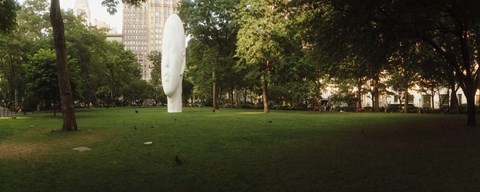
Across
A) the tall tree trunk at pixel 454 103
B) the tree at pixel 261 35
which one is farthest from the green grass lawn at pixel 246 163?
the tall tree trunk at pixel 454 103

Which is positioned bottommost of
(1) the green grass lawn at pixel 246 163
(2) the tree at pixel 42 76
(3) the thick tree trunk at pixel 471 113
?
(1) the green grass lawn at pixel 246 163

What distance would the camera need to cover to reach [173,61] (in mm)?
37094

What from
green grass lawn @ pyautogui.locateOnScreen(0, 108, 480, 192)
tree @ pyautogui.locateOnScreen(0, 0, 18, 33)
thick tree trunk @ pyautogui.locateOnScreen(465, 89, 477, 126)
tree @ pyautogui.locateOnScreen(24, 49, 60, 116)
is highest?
tree @ pyautogui.locateOnScreen(0, 0, 18, 33)

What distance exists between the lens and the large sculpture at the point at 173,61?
3703 centimetres

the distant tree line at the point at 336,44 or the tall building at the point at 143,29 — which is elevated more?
the tall building at the point at 143,29

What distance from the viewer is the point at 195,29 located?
45.7 metres

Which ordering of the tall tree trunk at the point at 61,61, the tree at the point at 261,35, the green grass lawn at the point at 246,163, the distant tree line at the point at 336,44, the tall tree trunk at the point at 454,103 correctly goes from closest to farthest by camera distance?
1. the green grass lawn at the point at 246,163
2. the distant tree line at the point at 336,44
3. the tall tree trunk at the point at 61,61
4. the tree at the point at 261,35
5. the tall tree trunk at the point at 454,103

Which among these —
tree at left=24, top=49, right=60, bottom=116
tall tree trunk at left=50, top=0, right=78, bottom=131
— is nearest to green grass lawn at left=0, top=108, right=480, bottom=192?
tall tree trunk at left=50, top=0, right=78, bottom=131

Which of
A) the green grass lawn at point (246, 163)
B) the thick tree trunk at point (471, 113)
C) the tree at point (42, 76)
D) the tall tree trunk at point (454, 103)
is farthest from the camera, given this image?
the tall tree trunk at point (454, 103)

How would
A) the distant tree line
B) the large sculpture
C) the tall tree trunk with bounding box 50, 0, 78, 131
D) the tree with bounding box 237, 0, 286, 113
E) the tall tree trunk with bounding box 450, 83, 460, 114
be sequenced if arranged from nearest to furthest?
the distant tree line → the tall tree trunk with bounding box 50, 0, 78, 131 → the tree with bounding box 237, 0, 286, 113 → the tall tree trunk with bounding box 450, 83, 460, 114 → the large sculpture

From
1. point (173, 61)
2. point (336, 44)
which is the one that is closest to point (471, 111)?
point (336, 44)

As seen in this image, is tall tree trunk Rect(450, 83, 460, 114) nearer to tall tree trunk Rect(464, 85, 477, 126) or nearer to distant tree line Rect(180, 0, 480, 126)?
distant tree line Rect(180, 0, 480, 126)

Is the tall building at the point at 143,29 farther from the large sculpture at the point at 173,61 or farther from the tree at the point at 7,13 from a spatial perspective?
the tree at the point at 7,13

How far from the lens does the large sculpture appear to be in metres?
37.0
